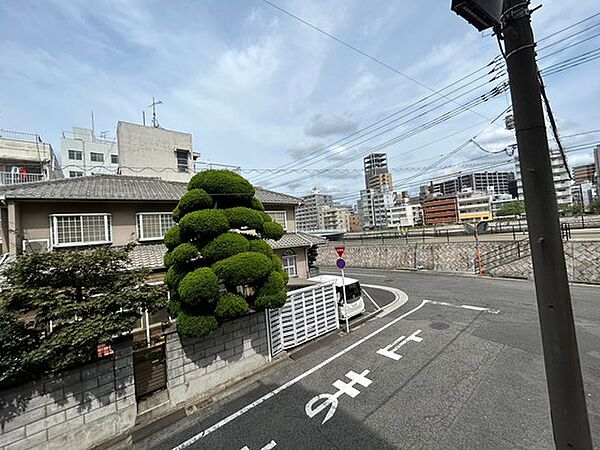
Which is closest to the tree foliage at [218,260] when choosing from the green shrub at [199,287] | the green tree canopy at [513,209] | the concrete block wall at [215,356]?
the green shrub at [199,287]

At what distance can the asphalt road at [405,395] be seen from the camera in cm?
427

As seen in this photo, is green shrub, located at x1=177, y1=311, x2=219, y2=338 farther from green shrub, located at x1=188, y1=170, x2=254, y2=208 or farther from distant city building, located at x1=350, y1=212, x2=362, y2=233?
distant city building, located at x1=350, y1=212, x2=362, y2=233

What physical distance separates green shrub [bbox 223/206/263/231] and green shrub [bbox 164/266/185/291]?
1.60 m

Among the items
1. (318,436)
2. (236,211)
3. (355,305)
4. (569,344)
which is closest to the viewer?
(569,344)

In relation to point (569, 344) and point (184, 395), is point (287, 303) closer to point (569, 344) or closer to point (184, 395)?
point (184, 395)

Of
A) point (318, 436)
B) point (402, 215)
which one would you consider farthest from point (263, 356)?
point (402, 215)

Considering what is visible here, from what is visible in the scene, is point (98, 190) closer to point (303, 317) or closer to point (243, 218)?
point (243, 218)

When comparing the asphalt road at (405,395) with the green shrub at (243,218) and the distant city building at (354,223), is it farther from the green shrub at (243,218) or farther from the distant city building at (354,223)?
the distant city building at (354,223)

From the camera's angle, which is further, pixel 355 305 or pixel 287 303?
pixel 355 305

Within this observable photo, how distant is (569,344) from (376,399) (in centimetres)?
455

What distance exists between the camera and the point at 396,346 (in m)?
7.42

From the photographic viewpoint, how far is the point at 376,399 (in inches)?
205

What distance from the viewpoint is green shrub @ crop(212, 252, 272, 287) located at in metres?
5.91

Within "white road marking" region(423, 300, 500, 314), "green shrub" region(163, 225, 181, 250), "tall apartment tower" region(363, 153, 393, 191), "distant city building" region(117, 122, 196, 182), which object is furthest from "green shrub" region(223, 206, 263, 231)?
"tall apartment tower" region(363, 153, 393, 191)
